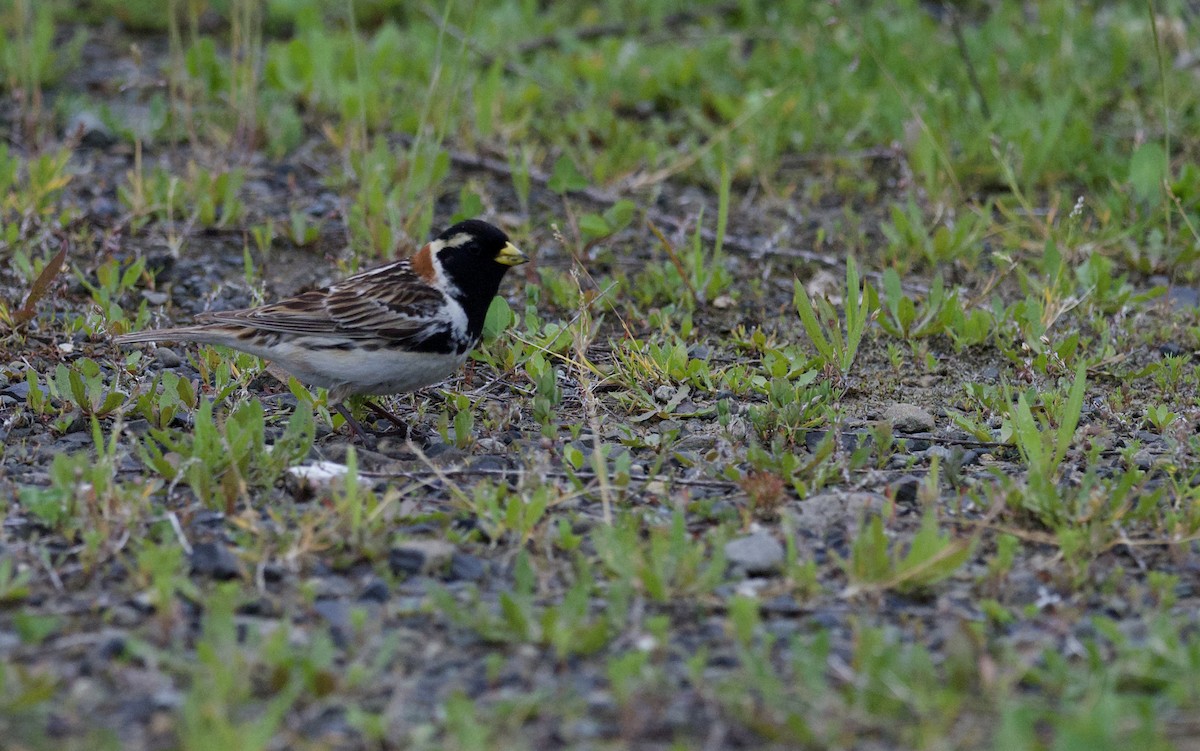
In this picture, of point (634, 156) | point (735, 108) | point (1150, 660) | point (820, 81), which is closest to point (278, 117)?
point (634, 156)

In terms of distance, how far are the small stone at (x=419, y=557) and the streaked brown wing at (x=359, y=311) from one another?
1.35m

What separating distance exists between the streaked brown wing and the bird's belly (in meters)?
0.10

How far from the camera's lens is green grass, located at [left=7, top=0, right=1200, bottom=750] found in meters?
4.05

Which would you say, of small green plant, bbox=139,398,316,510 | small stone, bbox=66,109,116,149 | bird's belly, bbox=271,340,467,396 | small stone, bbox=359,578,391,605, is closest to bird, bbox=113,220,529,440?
bird's belly, bbox=271,340,467,396

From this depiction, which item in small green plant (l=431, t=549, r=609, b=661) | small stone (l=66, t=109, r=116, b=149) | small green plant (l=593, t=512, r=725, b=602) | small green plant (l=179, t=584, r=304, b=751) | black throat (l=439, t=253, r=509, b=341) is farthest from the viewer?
small stone (l=66, t=109, r=116, b=149)

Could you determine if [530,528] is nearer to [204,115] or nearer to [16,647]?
[16,647]

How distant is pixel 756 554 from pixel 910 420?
1581 mm

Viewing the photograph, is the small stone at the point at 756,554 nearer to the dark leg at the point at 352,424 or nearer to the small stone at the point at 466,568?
the small stone at the point at 466,568

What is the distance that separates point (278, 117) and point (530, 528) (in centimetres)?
486

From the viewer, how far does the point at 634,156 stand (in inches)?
344

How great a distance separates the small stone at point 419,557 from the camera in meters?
4.72

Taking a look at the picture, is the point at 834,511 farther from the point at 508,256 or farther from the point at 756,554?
the point at 508,256

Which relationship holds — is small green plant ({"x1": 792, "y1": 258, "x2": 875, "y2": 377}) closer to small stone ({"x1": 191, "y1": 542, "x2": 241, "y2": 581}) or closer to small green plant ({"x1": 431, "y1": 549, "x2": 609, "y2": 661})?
small green plant ({"x1": 431, "y1": 549, "x2": 609, "y2": 661})

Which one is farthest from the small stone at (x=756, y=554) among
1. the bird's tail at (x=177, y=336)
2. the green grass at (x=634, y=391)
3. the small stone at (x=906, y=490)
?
the bird's tail at (x=177, y=336)
